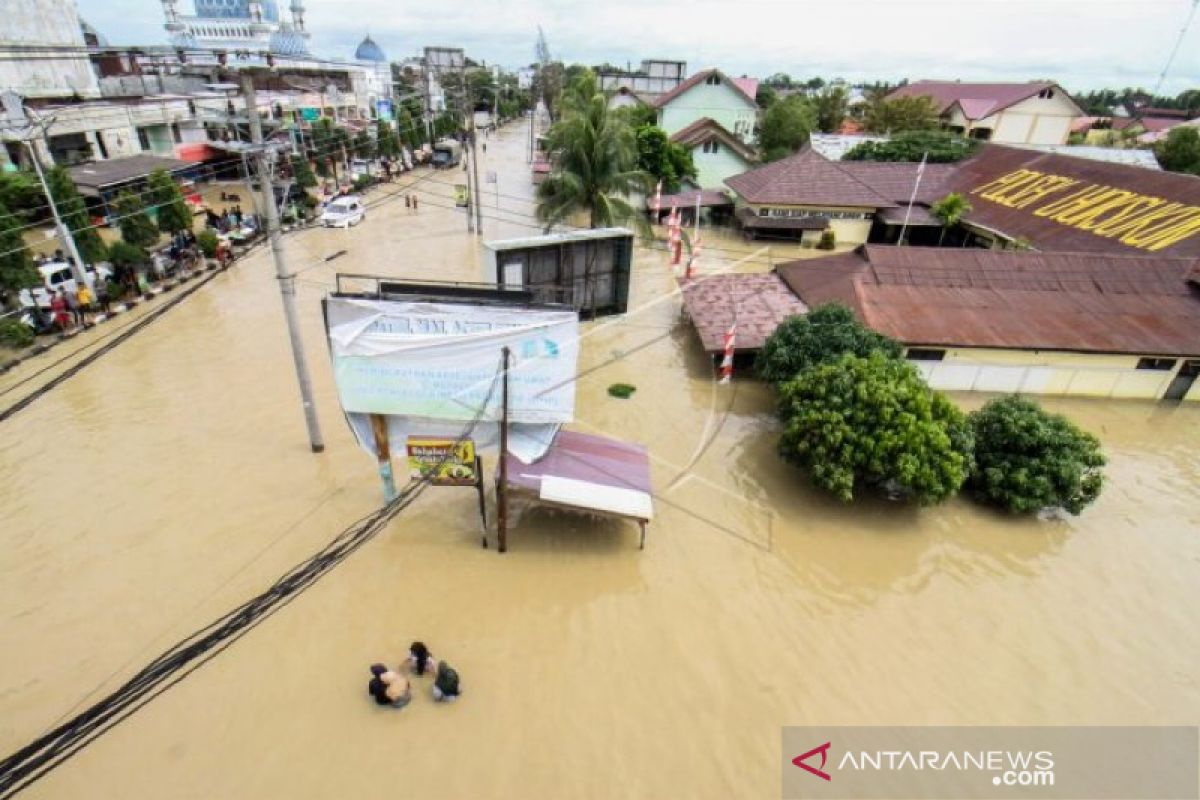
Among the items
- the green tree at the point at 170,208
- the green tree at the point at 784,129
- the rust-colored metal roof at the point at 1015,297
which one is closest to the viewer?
the rust-colored metal roof at the point at 1015,297

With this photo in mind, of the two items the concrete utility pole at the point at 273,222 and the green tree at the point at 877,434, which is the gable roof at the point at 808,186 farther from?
the concrete utility pole at the point at 273,222

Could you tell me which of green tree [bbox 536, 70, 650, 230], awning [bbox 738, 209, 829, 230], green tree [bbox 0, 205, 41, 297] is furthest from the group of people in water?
awning [bbox 738, 209, 829, 230]

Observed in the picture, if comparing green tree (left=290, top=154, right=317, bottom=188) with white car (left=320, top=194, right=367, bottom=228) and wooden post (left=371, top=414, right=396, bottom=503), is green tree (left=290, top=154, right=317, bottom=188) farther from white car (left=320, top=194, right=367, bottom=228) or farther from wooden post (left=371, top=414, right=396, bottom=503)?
wooden post (left=371, top=414, right=396, bottom=503)

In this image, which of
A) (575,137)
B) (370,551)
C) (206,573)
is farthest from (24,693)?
(575,137)

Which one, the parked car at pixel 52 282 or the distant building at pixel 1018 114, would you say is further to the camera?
the distant building at pixel 1018 114

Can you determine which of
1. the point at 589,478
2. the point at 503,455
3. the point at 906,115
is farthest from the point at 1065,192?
the point at 503,455

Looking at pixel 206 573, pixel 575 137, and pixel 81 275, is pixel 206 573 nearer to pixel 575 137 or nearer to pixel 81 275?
pixel 81 275

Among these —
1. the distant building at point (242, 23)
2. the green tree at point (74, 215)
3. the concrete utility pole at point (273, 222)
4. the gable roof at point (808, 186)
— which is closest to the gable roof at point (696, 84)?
the gable roof at point (808, 186)
